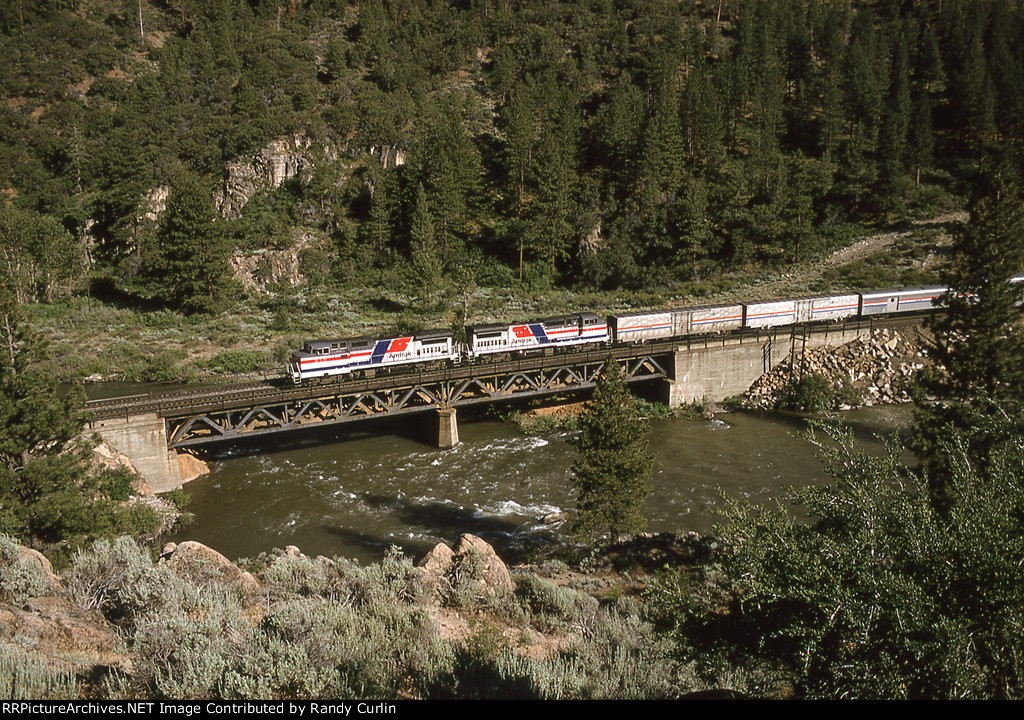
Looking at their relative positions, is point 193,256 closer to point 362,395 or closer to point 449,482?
point 362,395

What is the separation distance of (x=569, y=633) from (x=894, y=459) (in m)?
7.63

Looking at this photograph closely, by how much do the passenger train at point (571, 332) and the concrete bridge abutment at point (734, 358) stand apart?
86.1 inches

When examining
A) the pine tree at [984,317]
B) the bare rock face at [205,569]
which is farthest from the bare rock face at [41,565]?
the pine tree at [984,317]

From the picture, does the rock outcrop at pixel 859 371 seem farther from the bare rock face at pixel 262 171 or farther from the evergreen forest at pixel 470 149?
the bare rock face at pixel 262 171

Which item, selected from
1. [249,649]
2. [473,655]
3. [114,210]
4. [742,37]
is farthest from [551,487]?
[742,37]

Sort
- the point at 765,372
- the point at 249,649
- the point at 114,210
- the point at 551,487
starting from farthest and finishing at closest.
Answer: the point at 114,210 < the point at 765,372 < the point at 551,487 < the point at 249,649

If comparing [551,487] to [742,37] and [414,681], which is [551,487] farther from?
[742,37]

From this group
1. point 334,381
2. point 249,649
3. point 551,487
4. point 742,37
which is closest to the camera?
point 249,649

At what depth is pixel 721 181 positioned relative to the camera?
75.9m

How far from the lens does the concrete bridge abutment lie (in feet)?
153

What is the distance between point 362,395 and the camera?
38.8 meters

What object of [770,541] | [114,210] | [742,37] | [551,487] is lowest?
[551,487]

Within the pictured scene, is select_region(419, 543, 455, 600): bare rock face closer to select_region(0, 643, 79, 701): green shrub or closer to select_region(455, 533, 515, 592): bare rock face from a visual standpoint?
select_region(455, 533, 515, 592): bare rock face

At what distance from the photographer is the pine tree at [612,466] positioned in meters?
24.4
